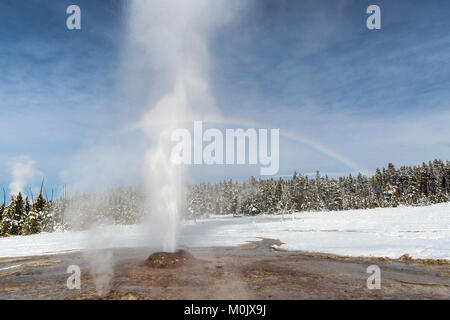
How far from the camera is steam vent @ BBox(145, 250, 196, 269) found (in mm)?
13973

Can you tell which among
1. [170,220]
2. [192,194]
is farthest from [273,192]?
[170,220]

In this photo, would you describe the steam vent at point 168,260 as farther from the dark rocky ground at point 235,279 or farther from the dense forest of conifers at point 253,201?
the dense forest of conifers at point 253,201

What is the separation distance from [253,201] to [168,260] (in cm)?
8271

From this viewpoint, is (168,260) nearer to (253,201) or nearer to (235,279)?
(235,279)

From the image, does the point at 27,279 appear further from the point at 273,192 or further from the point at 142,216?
the point at 273,192

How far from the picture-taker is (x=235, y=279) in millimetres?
11094

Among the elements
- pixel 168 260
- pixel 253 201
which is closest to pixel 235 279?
pixel 168 260

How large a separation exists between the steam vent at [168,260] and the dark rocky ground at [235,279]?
5cm

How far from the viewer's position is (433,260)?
47.8ft

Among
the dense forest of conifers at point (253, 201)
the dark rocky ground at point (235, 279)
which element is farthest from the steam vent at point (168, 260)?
the dense forest of conifers at point (253, 201)

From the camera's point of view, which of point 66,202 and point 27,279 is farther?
point 66,202

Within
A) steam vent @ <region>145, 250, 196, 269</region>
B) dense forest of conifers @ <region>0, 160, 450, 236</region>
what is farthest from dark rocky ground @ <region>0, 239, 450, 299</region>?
dense forest of conifers @ <region>0, 160, 450, 236</region>
